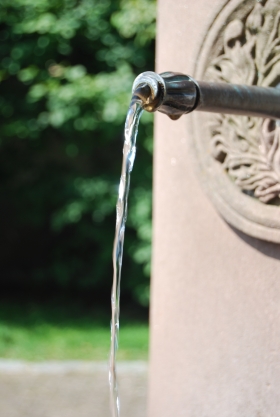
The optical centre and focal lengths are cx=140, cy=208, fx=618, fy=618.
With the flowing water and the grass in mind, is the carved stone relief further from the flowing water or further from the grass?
the grass

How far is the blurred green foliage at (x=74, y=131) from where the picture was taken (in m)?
5.43

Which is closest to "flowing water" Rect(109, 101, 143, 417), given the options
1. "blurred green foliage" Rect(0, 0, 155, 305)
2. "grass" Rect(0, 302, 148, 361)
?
"grass" Rect(0, 302, 148, 361)

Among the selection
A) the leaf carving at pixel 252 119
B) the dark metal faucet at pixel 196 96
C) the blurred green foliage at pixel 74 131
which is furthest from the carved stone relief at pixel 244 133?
the blurred green foliage at pixel 74 131

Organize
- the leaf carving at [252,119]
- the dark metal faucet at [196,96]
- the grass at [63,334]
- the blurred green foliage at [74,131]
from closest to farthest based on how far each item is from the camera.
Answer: the dark metal faucet at [196,96], the leaf carving at [252,119], the grass at [63,334], the blurred green foliage at [74,131]

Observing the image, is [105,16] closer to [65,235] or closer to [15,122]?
[15,122]

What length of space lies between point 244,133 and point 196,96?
0.32m

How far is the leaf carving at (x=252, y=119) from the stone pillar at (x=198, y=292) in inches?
4.4

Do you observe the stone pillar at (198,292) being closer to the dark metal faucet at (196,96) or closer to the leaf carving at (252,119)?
the leaf carving at (252,119)

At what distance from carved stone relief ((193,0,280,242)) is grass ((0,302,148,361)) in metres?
3.61

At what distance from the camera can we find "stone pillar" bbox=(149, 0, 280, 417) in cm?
173

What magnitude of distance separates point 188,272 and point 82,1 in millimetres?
4214

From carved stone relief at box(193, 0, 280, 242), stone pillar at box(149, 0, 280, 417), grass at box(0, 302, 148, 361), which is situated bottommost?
grass at box(0, 302, 148, 361)

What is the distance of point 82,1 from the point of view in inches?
219

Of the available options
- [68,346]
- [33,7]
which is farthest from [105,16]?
[68,346]
